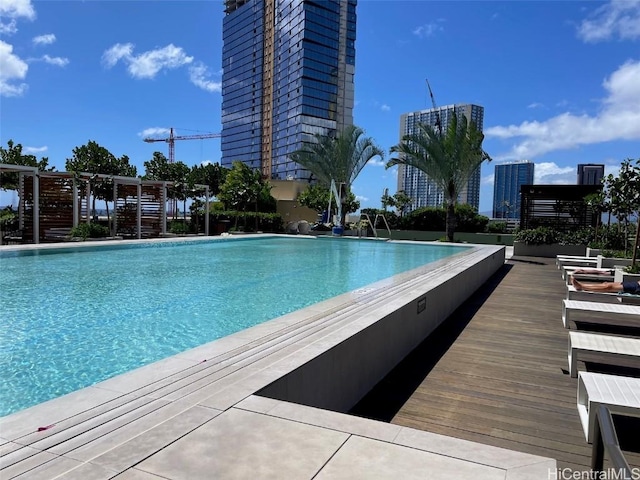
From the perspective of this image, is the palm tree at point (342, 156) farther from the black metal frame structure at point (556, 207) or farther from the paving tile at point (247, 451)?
the paving tile at point (247, 451)

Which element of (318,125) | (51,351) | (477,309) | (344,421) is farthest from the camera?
(318,125)

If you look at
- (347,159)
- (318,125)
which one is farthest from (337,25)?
(347,159)

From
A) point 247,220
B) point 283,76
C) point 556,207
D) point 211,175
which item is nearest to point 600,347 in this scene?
point 556,207

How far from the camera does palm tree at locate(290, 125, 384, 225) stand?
1002 inches

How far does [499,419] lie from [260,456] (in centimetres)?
211

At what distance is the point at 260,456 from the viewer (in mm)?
1821

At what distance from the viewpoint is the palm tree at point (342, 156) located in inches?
1002

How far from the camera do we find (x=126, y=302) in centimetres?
631

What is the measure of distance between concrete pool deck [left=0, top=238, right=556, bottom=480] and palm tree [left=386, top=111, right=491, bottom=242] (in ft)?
53.6

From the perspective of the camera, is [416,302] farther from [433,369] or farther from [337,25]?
[337,25]

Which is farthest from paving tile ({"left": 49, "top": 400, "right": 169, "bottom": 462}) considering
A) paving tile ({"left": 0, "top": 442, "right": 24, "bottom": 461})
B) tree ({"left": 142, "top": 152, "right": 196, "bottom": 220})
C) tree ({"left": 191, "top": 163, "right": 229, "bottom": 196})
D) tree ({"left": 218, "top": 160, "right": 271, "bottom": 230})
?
tree ({"left": 191, "top": 163, "right": 229, "bottom": 196})

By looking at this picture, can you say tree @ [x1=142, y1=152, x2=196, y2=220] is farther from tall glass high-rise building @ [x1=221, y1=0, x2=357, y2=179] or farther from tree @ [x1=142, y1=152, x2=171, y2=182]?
tall glass high-rise building @ [x1=221, y1=0, x2=357, y2=179]

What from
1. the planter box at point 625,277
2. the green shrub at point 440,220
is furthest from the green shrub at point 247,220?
the planter box at point 625,277

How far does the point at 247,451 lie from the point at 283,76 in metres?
82.5
